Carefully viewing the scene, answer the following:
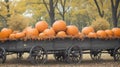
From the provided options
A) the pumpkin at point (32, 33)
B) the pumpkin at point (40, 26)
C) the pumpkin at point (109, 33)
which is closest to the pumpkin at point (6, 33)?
the pumpkin at point (32, 33)

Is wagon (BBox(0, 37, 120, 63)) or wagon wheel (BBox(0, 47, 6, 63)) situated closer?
wagon (BBox(0, 37, 120, 63))

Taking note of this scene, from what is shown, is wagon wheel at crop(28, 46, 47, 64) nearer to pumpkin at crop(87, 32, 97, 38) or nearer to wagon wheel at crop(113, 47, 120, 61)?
pumpkin at crop(87, 32, 97, 38)

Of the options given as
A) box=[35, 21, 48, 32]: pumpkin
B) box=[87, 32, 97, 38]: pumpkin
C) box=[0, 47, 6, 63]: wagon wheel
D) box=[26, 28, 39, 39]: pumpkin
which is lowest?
box=[0, 47, 6, 63]: wagon wheel

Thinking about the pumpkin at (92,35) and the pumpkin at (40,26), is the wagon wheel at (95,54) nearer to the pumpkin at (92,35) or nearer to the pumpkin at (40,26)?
the pumpkin at (92,35)

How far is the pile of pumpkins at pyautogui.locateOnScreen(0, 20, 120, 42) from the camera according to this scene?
14898mm

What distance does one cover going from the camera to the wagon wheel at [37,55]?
14617mm

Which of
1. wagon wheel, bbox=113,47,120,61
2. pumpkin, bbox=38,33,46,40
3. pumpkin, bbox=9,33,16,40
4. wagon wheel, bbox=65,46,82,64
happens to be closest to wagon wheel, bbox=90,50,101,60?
wagon wheel, bbox=113,47,120,61

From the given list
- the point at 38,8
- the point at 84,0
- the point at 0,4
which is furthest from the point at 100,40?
the point at 38,8

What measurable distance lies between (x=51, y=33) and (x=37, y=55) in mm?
1159

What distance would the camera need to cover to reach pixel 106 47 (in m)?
16.4

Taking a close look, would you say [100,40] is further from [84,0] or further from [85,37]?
[84,0]

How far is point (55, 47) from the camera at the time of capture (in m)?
15.2

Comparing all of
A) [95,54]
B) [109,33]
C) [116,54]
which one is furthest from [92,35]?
[95,54]

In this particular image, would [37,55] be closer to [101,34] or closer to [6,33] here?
[6,33]
